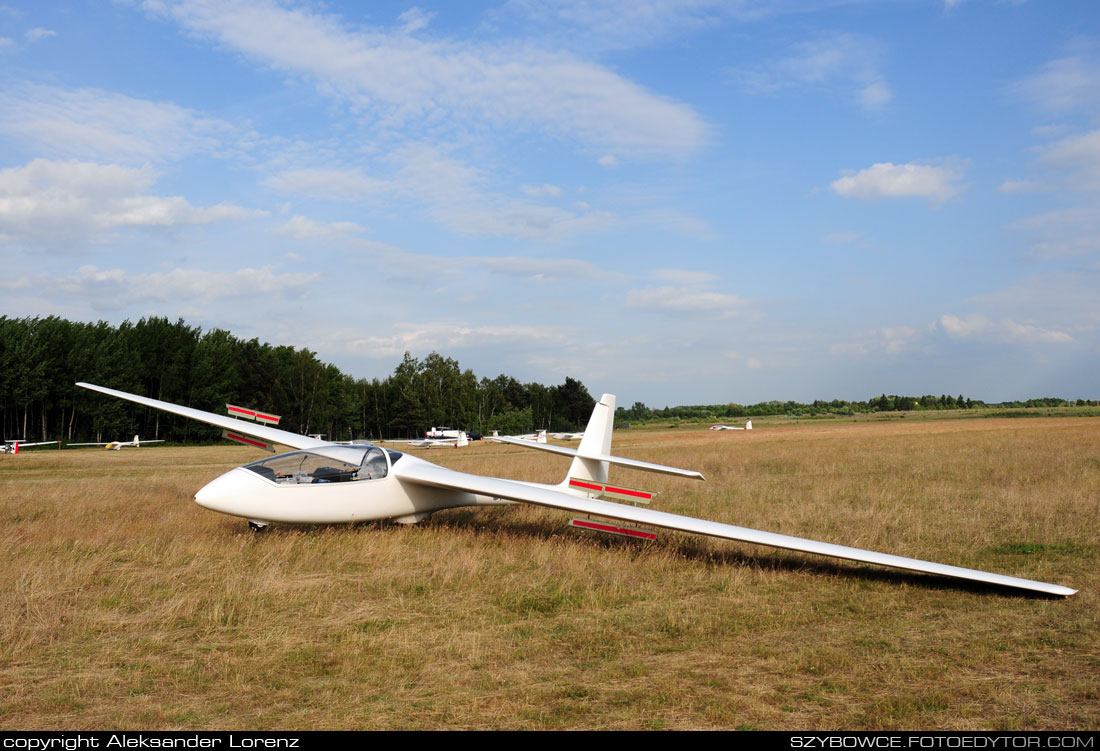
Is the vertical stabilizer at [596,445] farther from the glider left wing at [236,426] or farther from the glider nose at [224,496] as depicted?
the glider nose at [224,496]

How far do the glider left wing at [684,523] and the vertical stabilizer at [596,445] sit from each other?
2695 millimetres

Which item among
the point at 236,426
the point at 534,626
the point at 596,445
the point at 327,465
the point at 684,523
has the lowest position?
the point at 534,626

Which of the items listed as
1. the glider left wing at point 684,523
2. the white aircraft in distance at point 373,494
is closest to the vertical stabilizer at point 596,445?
the white aircraft in distance at point 373,494

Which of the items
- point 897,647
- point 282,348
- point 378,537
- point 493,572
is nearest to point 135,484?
point 378,537

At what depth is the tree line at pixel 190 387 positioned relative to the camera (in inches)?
2077

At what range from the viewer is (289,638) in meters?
6.11

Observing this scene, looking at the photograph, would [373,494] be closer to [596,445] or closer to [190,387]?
[596,445]

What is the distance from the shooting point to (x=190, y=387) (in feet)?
205

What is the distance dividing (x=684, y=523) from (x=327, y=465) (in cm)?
532

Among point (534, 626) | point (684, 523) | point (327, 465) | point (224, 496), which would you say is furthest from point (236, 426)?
point (534, 626)

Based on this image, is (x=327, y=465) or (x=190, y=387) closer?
(x=327, y=465)

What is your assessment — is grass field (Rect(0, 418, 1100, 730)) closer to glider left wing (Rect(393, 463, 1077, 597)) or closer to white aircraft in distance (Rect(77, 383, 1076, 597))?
glider left wing (Rect(393, 463, 1077, 597))

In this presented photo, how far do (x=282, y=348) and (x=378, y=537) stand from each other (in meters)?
80.3
